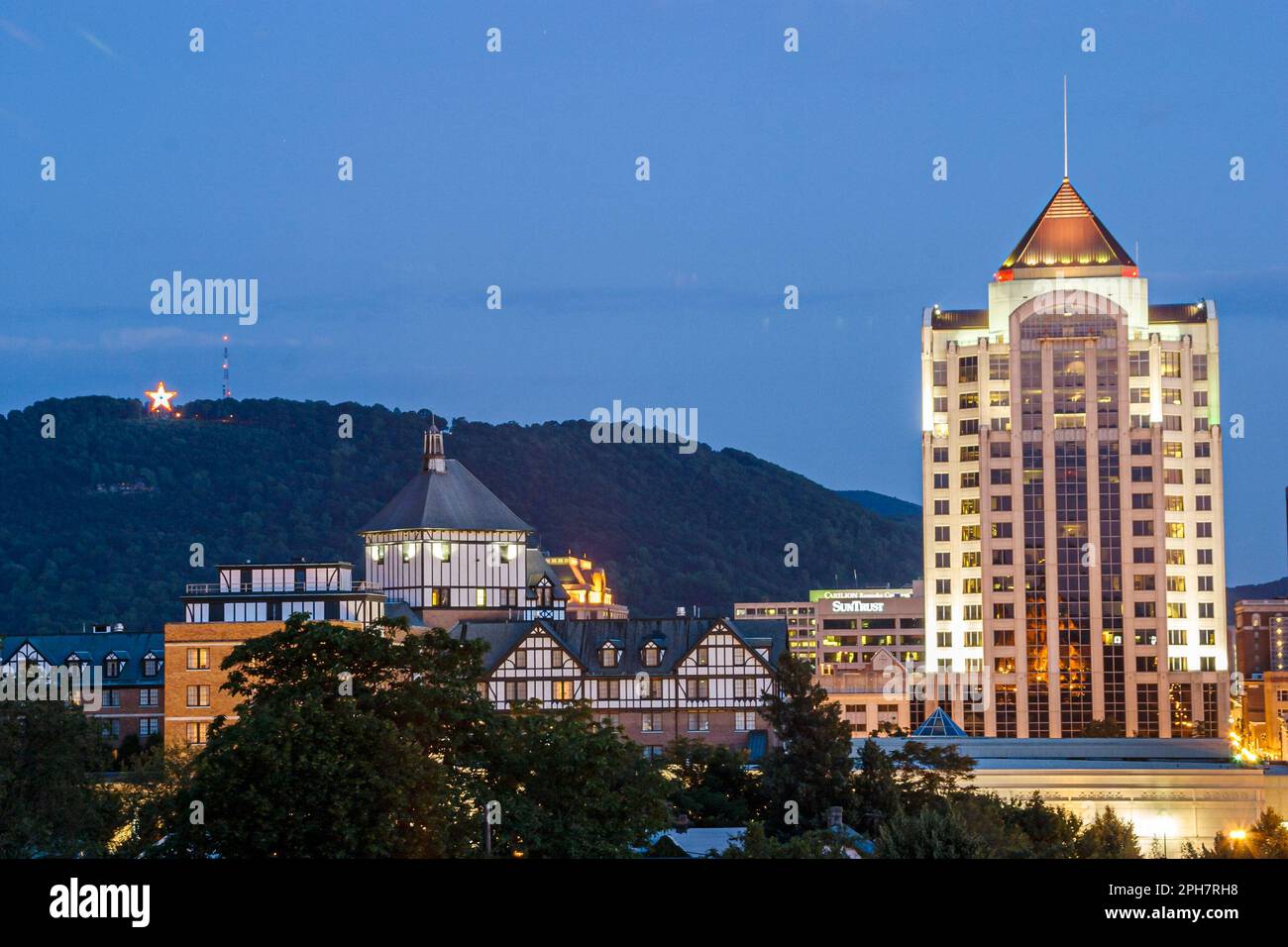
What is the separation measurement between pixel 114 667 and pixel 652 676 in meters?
29.9

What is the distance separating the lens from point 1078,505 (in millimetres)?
141375

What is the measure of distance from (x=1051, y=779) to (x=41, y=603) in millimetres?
107526

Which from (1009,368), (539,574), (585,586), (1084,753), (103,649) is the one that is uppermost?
(1009,368)

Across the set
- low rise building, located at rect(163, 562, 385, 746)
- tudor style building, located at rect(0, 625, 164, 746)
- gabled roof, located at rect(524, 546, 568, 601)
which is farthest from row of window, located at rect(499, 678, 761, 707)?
gabled roof, located at rect(524, 546, 568, 601)

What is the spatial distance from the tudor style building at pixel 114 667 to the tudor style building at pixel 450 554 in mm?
16639

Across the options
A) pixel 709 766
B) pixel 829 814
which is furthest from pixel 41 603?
pixel 829 814

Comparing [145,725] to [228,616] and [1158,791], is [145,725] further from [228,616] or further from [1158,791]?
[1158,791]

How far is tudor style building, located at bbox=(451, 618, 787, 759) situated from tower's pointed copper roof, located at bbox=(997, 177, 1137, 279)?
179ft

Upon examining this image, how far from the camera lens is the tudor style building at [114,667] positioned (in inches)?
3915

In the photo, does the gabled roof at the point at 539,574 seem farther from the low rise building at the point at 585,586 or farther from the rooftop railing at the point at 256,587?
the rooftop railing at the point at 256,587

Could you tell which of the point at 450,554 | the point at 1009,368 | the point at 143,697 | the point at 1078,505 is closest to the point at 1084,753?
the point at 450,554

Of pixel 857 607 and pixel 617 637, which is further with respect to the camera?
pixel 857 607

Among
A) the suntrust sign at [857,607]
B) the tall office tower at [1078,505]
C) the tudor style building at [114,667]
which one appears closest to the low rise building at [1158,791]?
the tudor style building at [114,667]

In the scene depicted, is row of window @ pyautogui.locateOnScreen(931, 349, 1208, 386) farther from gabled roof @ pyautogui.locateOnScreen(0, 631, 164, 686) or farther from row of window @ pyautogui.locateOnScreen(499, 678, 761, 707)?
gabled roof @ pyautogui.locateOnScreen(0, 631, 164, 686)
